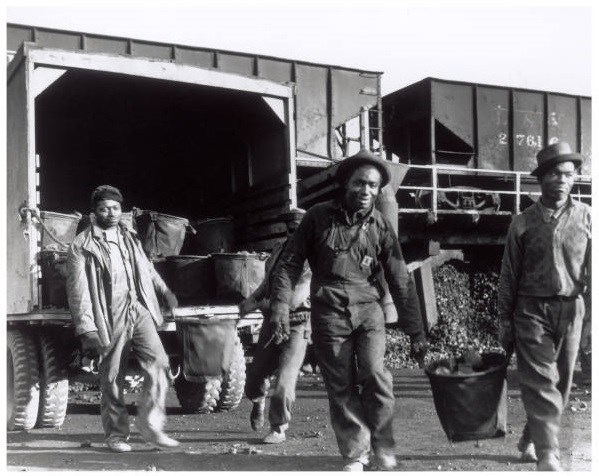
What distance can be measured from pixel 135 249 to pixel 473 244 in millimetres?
11265

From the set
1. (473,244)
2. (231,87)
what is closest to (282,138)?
(231,87)

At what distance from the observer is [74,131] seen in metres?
13.5

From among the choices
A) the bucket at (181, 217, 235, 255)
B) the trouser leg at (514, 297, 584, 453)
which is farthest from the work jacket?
the bucket at (181, 217, 235, 255)

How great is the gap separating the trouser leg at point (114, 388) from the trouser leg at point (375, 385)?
2012 mm

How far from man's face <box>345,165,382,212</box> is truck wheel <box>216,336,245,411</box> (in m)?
3.26

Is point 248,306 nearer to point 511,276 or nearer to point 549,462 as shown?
point 511,276

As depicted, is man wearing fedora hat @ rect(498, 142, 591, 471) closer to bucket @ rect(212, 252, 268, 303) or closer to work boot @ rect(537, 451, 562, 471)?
work boot @ rect(537, 451, 562, 471)

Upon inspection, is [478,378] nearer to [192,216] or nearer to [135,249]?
[135,249]

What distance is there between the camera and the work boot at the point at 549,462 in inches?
182

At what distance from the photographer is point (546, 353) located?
4910 millimetres

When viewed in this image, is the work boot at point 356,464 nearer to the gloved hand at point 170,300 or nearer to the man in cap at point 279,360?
the man in cap at point 279,360

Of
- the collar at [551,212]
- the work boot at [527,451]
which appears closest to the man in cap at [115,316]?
the work boot at [527,451]

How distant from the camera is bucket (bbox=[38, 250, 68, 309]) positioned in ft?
23.8

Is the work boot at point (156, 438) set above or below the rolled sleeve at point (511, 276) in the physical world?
below
